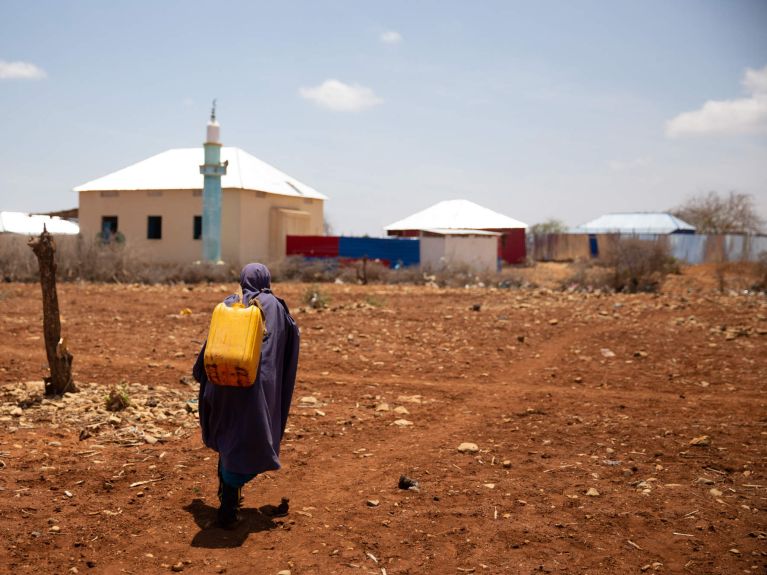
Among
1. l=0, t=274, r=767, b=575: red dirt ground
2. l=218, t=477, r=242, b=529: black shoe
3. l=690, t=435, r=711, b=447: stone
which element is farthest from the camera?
l=690, t=435, r=711, b=447: stone

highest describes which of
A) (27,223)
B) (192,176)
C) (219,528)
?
(192,176)

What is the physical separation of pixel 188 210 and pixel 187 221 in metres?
0.37

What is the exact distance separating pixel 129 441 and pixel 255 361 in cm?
238

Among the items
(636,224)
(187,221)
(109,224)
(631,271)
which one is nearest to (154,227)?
(187,221)

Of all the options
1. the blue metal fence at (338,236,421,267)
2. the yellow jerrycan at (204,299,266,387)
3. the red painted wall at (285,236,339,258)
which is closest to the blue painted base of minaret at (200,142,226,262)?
the red painted wall at (285,236,339,258)

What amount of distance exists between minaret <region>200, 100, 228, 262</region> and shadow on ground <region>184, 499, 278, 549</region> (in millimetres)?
21104

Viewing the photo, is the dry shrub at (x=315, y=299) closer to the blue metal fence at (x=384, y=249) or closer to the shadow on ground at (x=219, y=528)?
the shadow on ground at (x=219, y=528)

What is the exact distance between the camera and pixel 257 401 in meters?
4.42

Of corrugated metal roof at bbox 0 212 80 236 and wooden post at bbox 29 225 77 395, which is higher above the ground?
corrugated metal roof at bbox 0 212 80 236

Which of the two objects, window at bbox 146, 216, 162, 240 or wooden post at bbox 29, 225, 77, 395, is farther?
window at bbox 146, 216, 162, 240

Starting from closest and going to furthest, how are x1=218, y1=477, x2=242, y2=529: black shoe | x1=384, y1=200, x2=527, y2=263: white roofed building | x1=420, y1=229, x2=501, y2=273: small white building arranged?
1. x1=218, y1=477, x2=242, y2=529: black shoe
2. x1=420, y1=229, x2=501, y2=273: small white building
3. x1=384, y1=200, x2=527, y2=263: white roofed building

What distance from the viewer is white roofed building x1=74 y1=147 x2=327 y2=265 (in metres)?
27.2

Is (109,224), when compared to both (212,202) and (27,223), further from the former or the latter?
(27,223)

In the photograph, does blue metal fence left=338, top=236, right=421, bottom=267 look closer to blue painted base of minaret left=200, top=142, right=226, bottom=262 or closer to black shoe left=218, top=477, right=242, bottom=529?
blue painted base of minaret left=200, top=142, right=226, bottom=262
